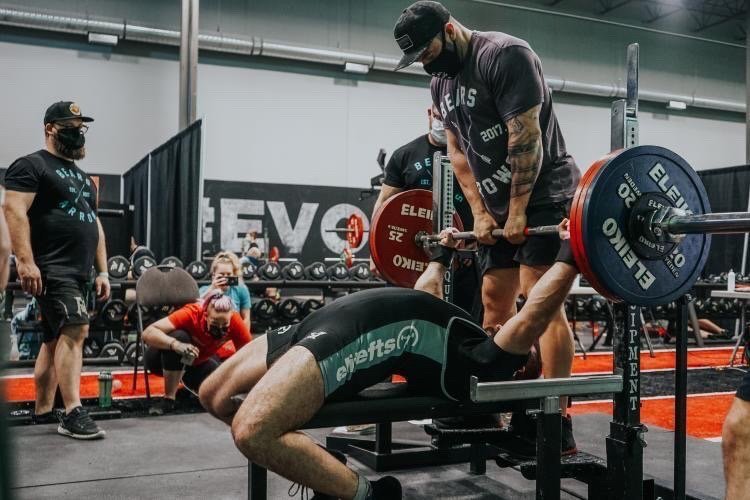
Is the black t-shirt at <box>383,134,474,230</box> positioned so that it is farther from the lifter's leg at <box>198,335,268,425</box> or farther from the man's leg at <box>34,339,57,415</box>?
the man's leg at <box>34,339,57,415</box>

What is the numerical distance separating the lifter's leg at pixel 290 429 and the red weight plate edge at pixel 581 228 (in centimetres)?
68

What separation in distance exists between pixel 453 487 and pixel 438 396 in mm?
726

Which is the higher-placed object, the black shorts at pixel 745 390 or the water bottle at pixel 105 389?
the black shorts at pixel 745 390

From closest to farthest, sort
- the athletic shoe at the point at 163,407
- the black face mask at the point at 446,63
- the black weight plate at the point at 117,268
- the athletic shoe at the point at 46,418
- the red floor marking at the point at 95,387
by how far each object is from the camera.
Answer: the black face mask at the point at 446,63 → the athletic shoe at the point at 46,418 → the athletic shoe at the point at 163,407 → the red floor marking at the point at 95,387 → the black weight plate at the point at 117,268

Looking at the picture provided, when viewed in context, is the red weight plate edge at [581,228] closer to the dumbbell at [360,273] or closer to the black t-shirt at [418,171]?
the black t-shirt at [418,171]

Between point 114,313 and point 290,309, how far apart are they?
1.53 metres

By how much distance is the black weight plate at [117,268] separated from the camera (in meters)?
4.89

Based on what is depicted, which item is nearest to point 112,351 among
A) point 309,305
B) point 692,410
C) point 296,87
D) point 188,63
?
point 309,305

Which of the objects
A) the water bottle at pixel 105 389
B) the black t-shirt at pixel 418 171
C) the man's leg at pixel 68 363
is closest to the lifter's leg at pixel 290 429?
the black t-shirt at pixel 418 171

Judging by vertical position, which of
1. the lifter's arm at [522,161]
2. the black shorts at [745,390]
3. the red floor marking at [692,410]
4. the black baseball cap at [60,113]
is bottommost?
the red floor marking at [692,410]

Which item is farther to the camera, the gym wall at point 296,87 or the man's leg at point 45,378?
the gym wall at point 296,87

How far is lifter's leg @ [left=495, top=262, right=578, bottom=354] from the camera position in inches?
68.1

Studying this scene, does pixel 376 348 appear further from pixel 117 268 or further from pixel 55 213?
pixel 117 268

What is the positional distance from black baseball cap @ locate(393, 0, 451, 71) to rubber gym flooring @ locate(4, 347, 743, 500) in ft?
4.71
